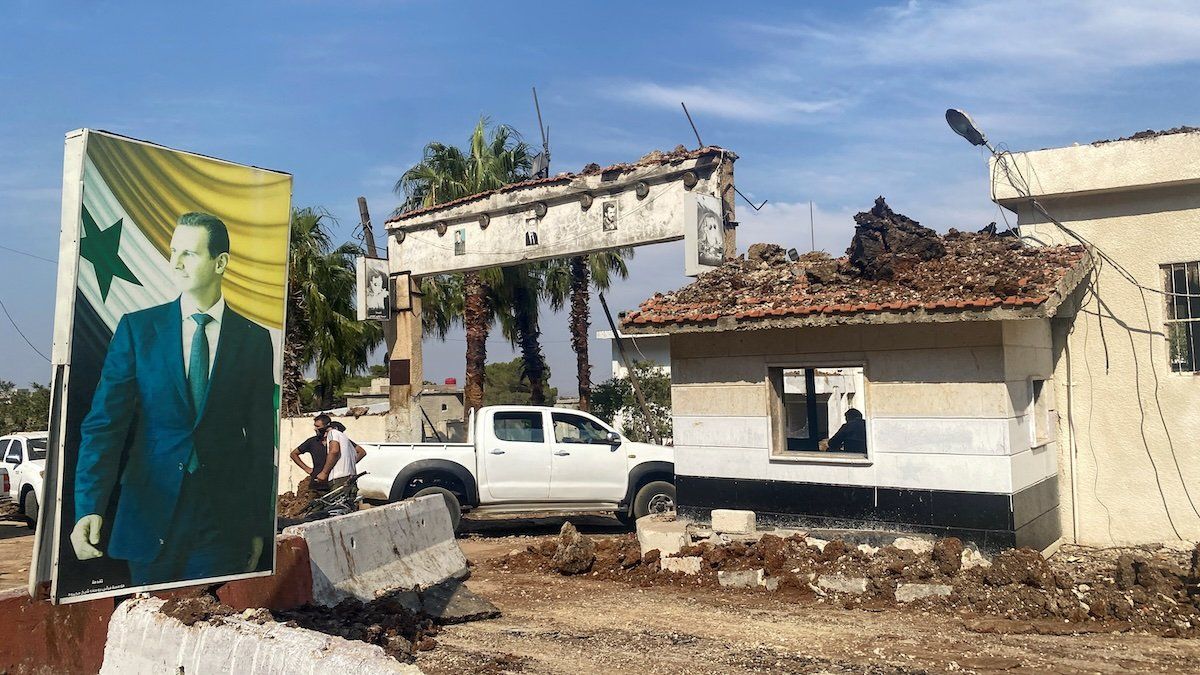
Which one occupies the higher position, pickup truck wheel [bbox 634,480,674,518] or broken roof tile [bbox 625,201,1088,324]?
broken roof tile [bbox 625,201,1088,324]

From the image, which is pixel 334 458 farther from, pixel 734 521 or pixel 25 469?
pixel 25 469

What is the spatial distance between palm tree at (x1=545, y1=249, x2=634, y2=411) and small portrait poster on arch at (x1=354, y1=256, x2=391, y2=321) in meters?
7.66

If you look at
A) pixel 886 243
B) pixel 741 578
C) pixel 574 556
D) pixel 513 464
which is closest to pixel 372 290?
pixel 513 464

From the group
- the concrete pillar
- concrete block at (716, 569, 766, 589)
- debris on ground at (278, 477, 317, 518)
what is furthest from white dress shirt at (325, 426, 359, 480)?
the concrete pillar

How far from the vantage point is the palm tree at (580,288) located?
26.7m

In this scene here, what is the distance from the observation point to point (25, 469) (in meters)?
18.6

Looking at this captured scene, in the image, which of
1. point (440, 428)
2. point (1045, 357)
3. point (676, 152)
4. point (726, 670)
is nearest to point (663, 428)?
point (440, 428)

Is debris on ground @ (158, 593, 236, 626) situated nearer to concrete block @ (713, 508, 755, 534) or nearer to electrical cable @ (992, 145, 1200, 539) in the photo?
concrete block @ (713, 508, 755, 534)

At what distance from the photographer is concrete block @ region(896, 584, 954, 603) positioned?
8992 millimetres

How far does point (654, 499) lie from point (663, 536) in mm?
3466

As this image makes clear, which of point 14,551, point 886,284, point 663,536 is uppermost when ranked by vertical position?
point 886,284

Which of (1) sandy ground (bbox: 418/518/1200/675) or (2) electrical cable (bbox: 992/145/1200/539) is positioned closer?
(1) sandy ground (bbox: 418/518/1200/675)

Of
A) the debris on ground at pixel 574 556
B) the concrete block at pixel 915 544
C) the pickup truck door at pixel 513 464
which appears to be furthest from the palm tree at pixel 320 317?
the concrete block at pixel 915 544

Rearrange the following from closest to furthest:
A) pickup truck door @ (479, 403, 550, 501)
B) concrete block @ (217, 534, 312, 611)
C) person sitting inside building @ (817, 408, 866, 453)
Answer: concrete block @ (217, 534, 312, 611) → person sitting inside building @ (817, 408, 866, 453) → pickup truck door @ (479, 403, 550, 501)
